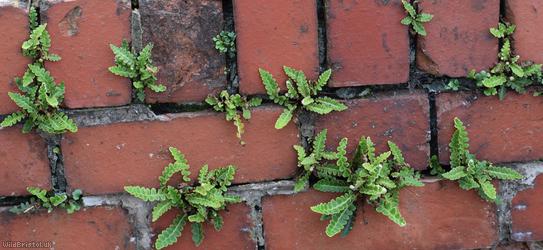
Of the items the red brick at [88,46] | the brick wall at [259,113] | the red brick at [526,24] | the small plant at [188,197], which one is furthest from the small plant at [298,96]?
the red brick at [526,24]

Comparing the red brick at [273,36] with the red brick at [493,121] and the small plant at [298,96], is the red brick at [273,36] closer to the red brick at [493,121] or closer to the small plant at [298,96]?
the small plant at [298,96]

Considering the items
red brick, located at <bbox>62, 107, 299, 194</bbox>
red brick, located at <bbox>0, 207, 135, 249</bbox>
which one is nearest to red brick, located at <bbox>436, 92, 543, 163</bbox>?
red brick, located at <bbox>62, 107, 299, 194</bbox>

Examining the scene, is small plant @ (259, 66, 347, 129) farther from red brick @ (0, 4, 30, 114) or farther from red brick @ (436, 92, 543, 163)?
red brick @ (0, 4, 30, 114)

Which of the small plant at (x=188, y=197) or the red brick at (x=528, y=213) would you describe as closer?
the small plant at (x=188, y=197)

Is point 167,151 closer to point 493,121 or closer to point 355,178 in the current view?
point 355,178

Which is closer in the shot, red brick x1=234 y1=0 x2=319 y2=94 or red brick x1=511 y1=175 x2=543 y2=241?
red brick x1=234 y1=0 x2=319 y2=94

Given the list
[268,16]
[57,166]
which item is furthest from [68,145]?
[268,16]

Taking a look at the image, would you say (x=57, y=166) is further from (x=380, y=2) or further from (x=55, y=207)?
(x=380, y=2)
